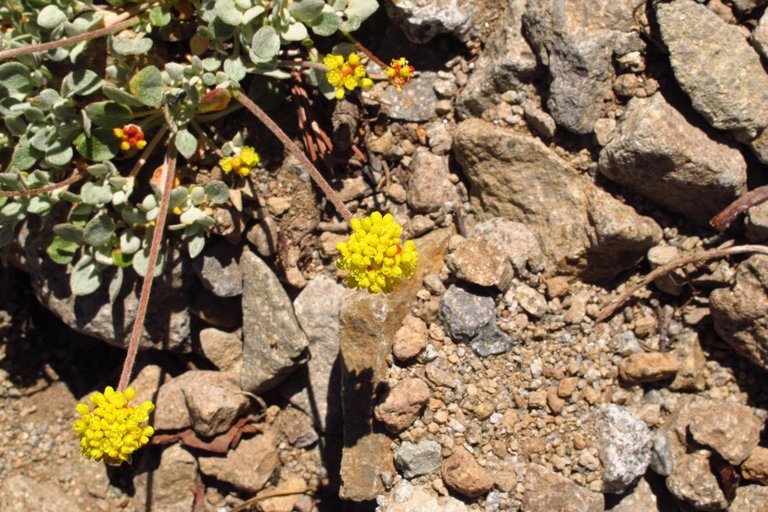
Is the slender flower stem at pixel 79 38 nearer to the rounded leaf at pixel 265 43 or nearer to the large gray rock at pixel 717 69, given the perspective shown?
the rounded leaf at pixel 265 43

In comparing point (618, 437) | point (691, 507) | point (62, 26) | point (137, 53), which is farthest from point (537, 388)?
point (62, 26)

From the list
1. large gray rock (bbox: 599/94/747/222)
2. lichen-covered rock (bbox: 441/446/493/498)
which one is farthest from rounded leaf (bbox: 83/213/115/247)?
large gray rock (bbox: 599/94/747/222)

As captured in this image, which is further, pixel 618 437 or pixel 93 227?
pixel 93 227

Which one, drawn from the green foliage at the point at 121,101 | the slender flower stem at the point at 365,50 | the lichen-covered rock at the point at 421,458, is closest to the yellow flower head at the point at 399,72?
the slender flower stem at the point at 365,50

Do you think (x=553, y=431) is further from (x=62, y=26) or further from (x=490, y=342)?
(x=62, y=26)

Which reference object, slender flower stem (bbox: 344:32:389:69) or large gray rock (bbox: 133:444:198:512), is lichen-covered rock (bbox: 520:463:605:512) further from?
slender flower stem (bbox: 344:32:389:69)
